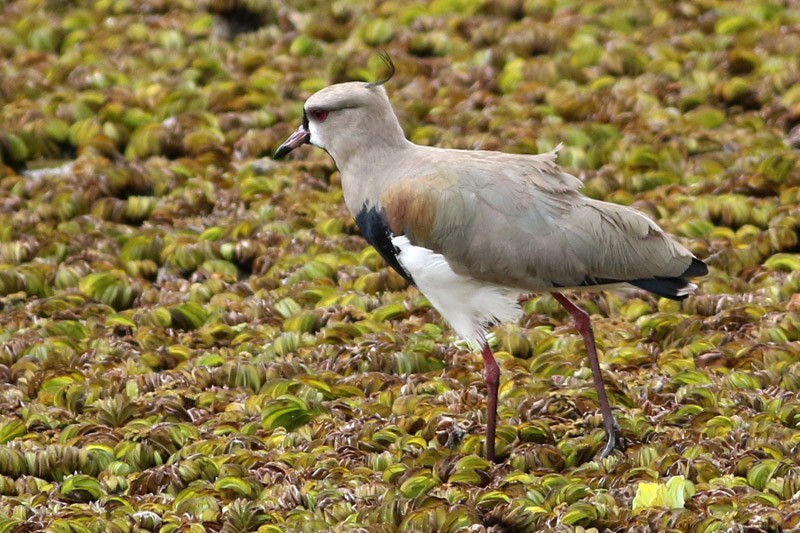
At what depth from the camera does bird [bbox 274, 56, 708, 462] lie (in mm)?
6695

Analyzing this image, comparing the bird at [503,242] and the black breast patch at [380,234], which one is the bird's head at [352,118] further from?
the black breast patch at [380,234]

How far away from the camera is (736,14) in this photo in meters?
12.9

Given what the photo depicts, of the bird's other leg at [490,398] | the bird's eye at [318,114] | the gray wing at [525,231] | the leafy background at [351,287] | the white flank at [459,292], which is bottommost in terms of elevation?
the leafy background at [351,287]

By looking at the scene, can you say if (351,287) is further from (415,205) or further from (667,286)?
(667,286)

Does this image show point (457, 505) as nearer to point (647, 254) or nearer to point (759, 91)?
point (647, 254)

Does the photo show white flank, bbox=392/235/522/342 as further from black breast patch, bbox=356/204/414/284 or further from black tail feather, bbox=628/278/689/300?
black tail feather, bbox=628/278/689/300

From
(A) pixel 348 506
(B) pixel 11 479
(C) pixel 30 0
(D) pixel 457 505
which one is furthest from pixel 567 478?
(C) pixel 30 0

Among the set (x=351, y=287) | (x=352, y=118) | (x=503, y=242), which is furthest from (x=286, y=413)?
(x=351, y=287)

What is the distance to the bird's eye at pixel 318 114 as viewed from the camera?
7.46m

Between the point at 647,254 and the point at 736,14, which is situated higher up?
the point at 647,254

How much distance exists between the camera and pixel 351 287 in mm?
9023

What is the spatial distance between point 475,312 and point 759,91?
5.47 meters

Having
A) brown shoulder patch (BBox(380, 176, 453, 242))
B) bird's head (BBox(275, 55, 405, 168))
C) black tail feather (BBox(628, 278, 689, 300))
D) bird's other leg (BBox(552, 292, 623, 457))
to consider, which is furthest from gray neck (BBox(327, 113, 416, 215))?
black tail feather (BBox(628, 278, 689, 300))

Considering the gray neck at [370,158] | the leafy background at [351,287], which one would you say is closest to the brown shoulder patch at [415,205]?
the gray neck at [370,158]
